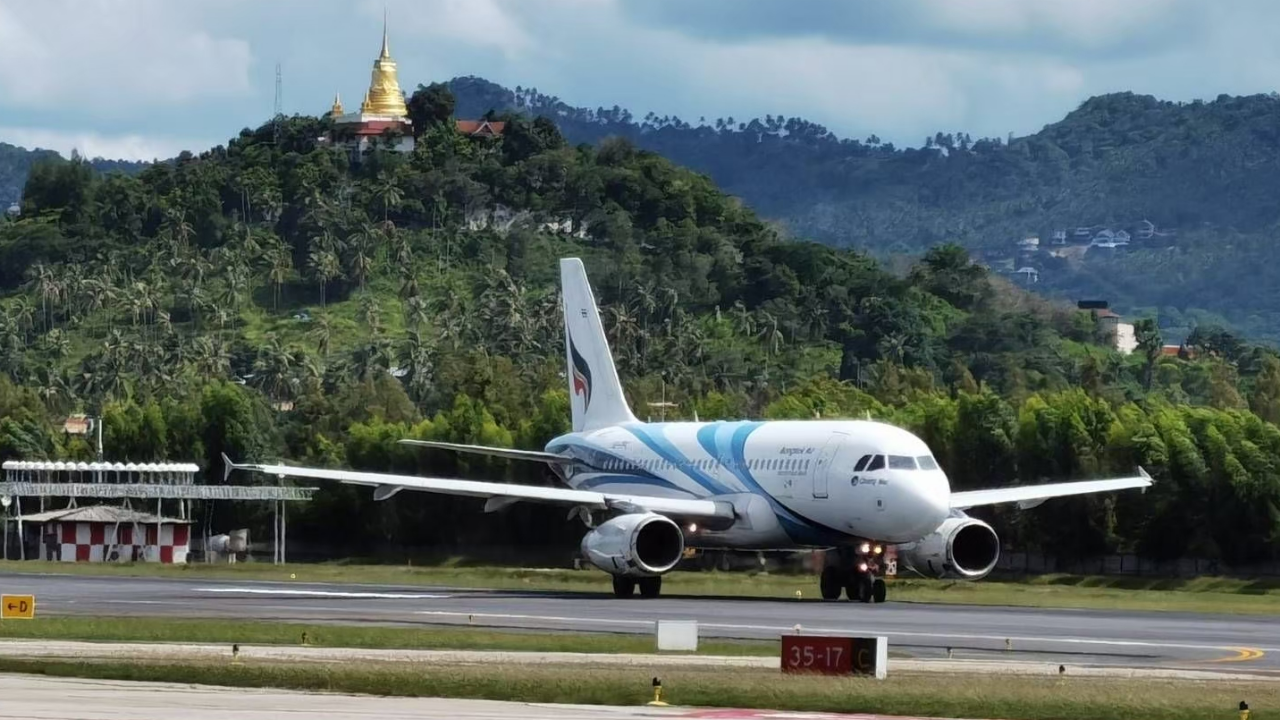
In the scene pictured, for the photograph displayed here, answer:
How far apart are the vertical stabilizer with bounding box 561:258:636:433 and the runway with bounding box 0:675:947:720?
1425 inches

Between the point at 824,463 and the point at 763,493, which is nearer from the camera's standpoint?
the point at 824,463

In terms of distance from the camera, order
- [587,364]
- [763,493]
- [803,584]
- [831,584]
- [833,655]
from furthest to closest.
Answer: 1. [587,364]
2. [803,584]
3. [763,493]
4. [831,584]
5. [833,655]

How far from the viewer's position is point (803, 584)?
63688 mm

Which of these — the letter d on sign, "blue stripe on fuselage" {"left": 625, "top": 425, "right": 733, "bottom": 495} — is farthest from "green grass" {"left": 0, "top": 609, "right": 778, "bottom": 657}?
"blue stripe on fuselage" {"left": 625, "top": 425, "right": 733, "bottom": 495}

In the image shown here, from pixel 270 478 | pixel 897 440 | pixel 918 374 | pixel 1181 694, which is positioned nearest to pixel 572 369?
pixel 897 440

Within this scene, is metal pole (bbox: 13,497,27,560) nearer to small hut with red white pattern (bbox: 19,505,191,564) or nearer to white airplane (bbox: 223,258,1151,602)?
small hut with red white pattern (bbox: 19,505,191,564)

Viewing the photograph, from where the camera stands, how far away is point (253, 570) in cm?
7969

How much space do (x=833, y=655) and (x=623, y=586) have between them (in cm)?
2427

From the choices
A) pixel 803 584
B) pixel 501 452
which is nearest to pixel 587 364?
pixel 501 452

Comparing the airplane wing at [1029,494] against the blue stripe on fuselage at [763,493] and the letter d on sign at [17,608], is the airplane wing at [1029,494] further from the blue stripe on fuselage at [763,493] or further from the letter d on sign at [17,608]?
the letter d on sign at [17,608]

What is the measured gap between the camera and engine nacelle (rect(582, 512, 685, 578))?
178ft

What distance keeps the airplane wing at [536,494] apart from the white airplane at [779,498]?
0.16ft

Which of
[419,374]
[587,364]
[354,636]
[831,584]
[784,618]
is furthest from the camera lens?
[419,374]

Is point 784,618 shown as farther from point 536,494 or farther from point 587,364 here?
point 587,364
